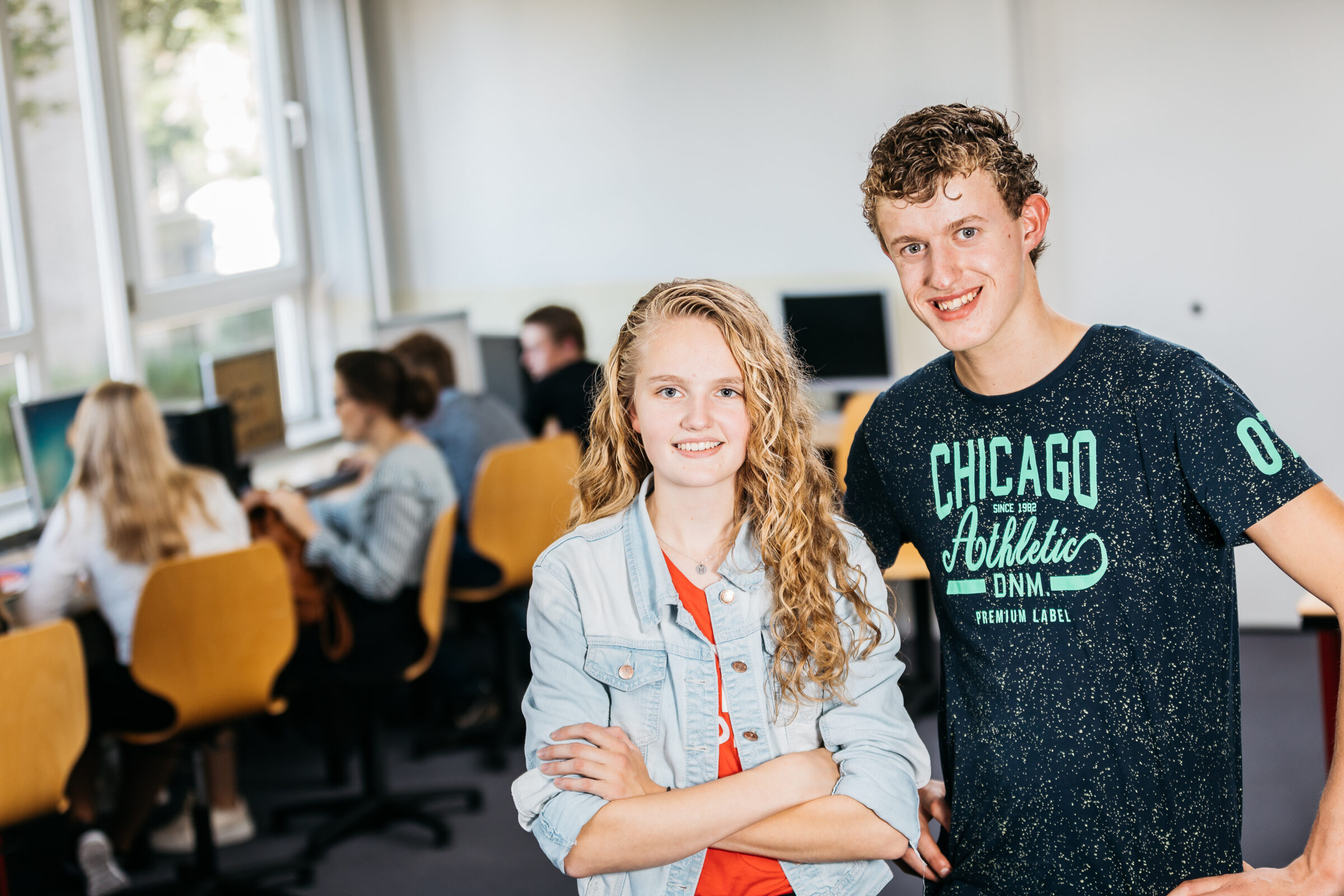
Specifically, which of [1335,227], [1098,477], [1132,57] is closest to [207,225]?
[1132,57]

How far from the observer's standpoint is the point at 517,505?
13.3 ft

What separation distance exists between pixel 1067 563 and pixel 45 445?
10.9 feet

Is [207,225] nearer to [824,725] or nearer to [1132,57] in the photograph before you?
[1132,57]

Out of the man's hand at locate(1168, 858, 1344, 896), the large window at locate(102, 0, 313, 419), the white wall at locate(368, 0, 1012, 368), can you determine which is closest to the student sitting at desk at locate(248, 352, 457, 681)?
the large window at locate(102, 0, 313, 419)

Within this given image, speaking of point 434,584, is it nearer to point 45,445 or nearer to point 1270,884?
point 45,445

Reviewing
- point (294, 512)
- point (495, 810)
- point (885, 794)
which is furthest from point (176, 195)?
point (885, 794)

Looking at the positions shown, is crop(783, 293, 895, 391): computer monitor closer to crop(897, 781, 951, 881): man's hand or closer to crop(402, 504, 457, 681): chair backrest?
crop(402, 504, 457, 681): chair backrest

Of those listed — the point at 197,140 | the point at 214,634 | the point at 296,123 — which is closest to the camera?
the point at 214,634

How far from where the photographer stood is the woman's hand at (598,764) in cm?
127

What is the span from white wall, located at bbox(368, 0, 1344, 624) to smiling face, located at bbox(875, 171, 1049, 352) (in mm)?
3367

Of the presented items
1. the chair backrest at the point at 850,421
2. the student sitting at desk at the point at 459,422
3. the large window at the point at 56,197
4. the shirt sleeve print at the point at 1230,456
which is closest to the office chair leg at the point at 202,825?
the student sitting at desk at the point at 459,422

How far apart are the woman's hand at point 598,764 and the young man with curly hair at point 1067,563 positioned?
0.34 metres

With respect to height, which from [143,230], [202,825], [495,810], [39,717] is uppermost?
[143,230]

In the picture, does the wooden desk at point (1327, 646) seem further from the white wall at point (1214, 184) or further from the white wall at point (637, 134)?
the white wall at point (637, 134)
